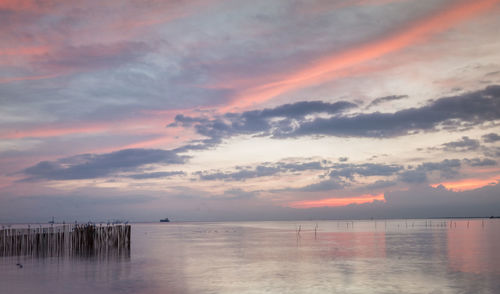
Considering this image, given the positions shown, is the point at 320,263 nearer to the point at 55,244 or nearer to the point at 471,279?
the point at 471,279

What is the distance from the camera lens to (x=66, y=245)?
36.5 m

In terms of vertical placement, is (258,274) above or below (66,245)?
above

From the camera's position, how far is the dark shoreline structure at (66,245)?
31.8m

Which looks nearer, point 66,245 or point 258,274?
point 258,274

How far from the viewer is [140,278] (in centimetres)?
2097

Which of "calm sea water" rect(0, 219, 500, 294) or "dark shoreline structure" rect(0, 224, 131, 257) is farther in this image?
"dark shoreline structure" rect(0, 224, 131, 257)

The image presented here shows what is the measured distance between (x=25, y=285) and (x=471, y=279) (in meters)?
20.8

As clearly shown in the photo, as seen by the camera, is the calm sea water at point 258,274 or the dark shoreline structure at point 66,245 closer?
the calm sea water at point 258,274

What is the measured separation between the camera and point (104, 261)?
26.9 m

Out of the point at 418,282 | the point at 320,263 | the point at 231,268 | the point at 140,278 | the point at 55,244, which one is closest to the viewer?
the point at 418,282

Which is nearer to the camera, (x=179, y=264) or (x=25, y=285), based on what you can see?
(x=25, y=285)

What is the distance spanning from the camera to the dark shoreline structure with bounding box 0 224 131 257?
31781mm

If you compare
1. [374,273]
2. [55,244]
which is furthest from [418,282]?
[55,244]

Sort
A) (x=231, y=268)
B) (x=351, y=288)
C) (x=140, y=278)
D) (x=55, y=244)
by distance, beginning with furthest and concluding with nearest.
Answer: (x=55, y=244)
(x=231, y=268)
(x=140, y=278)
(x=351, y=288)
